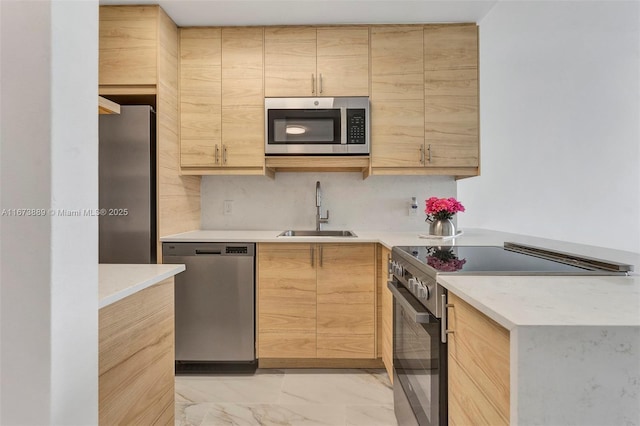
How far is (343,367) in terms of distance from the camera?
2.38 metres

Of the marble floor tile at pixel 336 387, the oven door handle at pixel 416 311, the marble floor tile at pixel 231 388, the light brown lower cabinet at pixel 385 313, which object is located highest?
the oven door handle at pixel 416 311

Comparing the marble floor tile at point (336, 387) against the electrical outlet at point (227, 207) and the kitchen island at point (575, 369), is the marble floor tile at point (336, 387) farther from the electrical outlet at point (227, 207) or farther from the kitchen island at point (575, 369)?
the kitchen island at point (575, 369)

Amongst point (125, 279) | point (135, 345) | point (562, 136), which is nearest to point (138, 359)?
point (135, 345)

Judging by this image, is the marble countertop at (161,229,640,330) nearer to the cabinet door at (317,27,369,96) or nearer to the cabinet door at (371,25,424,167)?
the cabinet door at (371,25,424,167)

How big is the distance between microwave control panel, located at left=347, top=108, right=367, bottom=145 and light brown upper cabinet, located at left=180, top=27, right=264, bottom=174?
0.64 metres

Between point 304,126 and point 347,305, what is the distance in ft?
4.24

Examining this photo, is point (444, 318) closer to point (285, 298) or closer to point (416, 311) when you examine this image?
point (416, 311)

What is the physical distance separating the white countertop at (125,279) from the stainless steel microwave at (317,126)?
146 centimetres

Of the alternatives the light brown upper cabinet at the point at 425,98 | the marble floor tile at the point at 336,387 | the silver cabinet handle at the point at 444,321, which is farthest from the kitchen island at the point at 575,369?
the light brown upper cabinet at the point at 425,98

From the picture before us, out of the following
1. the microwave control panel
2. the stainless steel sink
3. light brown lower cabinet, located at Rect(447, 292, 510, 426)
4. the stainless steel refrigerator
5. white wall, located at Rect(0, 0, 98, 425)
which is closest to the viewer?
white wall, located at Rect(0, 0, 98, 425)

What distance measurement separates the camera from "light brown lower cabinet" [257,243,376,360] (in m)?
Answer: 2.31

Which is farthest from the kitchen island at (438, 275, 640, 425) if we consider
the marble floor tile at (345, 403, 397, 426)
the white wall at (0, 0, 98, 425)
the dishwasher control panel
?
the dishwasher control panel

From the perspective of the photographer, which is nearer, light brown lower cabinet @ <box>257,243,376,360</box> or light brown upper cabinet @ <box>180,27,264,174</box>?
light brown lower cabinet @ <box>257,243,376,360</box>

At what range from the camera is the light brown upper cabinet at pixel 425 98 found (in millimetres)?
2492
